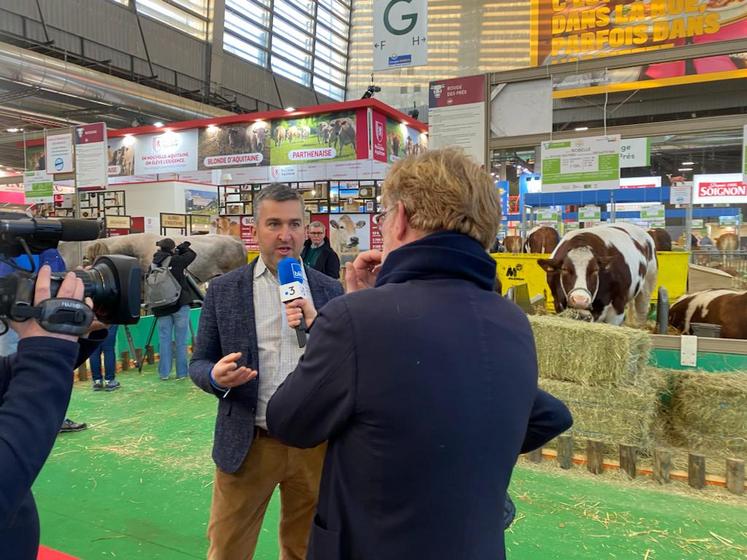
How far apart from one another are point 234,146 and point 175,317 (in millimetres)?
11496

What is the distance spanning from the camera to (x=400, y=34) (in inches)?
261

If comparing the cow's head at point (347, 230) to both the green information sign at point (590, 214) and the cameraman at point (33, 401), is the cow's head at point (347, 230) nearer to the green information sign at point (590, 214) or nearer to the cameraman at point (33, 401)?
the green information sign at point (590, 214)

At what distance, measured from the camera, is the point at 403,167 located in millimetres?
1107

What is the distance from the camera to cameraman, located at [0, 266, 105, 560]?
86 centimetres

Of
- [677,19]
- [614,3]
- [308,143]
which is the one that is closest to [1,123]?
[308,143]

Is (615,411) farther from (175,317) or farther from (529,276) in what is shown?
(175,317)

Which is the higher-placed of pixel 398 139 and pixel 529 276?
pixel 398 139

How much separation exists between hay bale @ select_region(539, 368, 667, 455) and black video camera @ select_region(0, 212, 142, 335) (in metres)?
3.58

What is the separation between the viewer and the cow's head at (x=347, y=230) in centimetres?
1184

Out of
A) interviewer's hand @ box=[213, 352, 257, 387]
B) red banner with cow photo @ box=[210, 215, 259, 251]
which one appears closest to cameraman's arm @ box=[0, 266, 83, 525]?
interviewer's hand @ box=[213, 352, 257, 387]

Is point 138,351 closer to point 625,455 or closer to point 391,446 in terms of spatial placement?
point 625,455

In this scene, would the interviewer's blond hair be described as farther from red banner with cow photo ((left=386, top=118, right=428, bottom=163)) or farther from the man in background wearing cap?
red banner with cow photo ((left=386, top=118, right=428, bottom=163))

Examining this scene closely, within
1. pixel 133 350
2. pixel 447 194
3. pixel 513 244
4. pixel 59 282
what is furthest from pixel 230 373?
pixel 513 244

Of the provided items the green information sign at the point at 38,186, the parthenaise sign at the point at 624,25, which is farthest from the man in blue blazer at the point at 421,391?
the parthenaise sign at the point at 624,25
